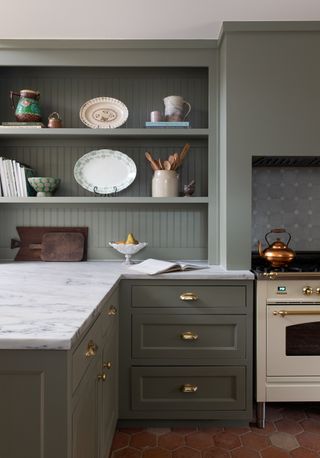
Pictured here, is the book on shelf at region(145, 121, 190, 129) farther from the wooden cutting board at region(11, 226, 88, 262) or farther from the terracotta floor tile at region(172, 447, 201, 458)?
the terracotta floor tile at region(172, 447, 201, 458)

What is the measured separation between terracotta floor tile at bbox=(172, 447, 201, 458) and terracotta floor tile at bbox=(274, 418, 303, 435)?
528 mm

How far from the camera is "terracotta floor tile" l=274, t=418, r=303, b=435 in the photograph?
1930mm

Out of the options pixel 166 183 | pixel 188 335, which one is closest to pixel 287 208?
pixel 166 183

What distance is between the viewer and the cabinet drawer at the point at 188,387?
1.92 m

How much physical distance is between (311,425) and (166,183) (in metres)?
1.69

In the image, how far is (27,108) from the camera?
230cm

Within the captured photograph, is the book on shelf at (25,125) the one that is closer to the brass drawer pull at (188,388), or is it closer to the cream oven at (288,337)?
the cream oven at (288,337)

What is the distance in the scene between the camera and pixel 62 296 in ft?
4.48

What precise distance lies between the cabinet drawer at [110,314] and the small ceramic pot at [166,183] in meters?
0.77

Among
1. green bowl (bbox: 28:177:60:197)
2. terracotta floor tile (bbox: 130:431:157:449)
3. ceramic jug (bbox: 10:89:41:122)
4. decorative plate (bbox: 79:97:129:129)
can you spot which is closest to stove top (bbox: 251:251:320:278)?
terracotta floor tile (bbox: 130:431:157:449)

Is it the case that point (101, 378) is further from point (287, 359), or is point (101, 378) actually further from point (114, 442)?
point (287, 359)

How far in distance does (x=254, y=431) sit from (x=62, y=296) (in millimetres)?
1385

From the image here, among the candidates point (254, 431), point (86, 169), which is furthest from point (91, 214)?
point (254, 431)

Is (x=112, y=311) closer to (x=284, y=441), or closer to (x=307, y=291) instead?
(x=307, y=291)
